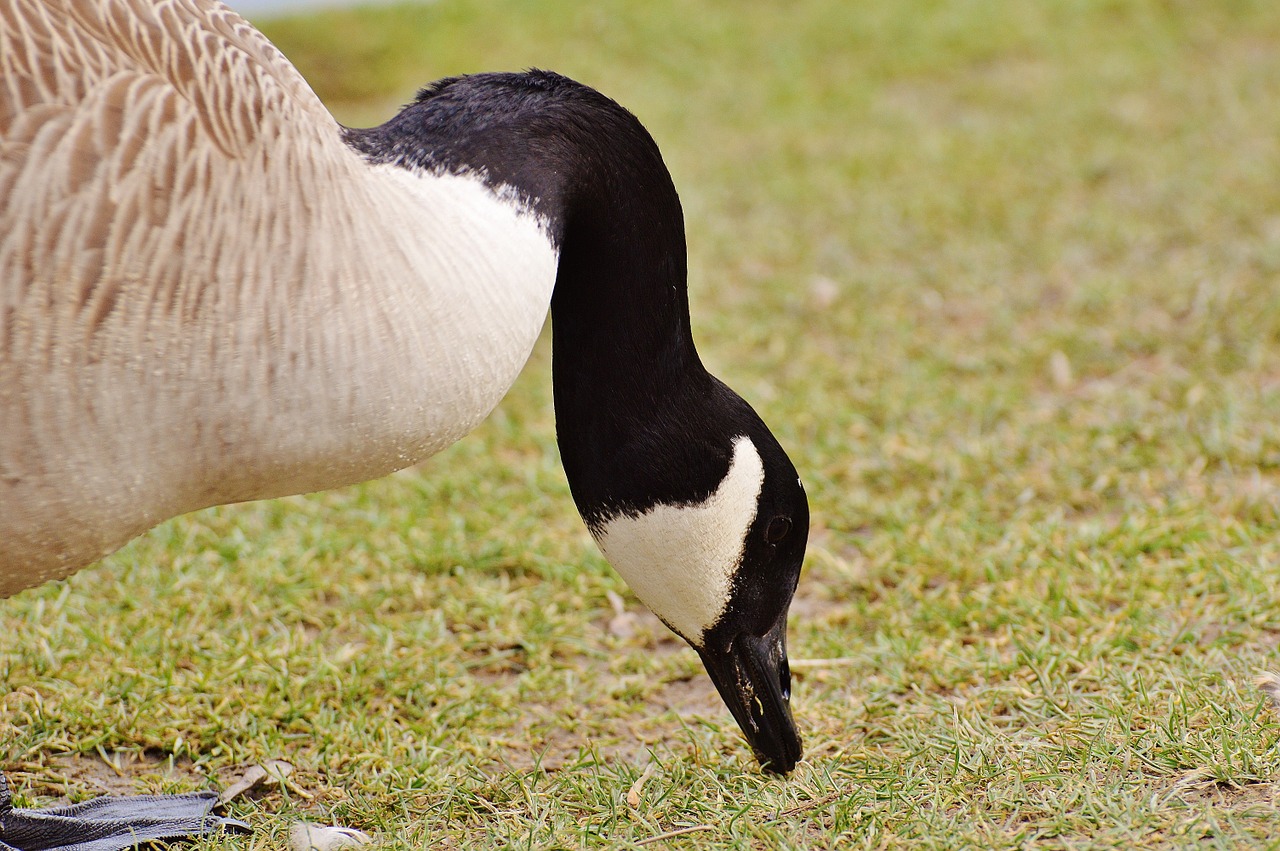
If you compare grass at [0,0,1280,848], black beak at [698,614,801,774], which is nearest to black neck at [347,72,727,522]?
black beak at [698,614,801,774]

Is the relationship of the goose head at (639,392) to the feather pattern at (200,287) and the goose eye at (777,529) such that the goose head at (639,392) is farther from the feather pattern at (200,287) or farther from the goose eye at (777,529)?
the feather pattern at (200,287)

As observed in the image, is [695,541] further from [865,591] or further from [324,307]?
[865,591]

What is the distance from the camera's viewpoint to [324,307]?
8.09 ft

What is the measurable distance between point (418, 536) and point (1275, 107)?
7.49 metres

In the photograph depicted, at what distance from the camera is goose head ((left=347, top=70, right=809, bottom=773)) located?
2.92 metres

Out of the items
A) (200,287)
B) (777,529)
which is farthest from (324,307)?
(777,529)

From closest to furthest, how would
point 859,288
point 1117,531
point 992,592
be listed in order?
point 992,592 → point 1117,531 → point 859,288

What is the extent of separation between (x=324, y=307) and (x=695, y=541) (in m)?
1.05

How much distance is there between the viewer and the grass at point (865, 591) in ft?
9.45

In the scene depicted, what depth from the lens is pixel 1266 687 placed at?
3.10 metres

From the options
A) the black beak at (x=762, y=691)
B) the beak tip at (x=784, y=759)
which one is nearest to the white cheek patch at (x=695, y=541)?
the black beak at (x=762, y=691)

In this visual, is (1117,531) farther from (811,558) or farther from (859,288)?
(859,288)

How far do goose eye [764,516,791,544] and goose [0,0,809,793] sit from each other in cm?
1

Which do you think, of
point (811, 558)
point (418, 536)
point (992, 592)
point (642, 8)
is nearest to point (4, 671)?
point (418, 536)
